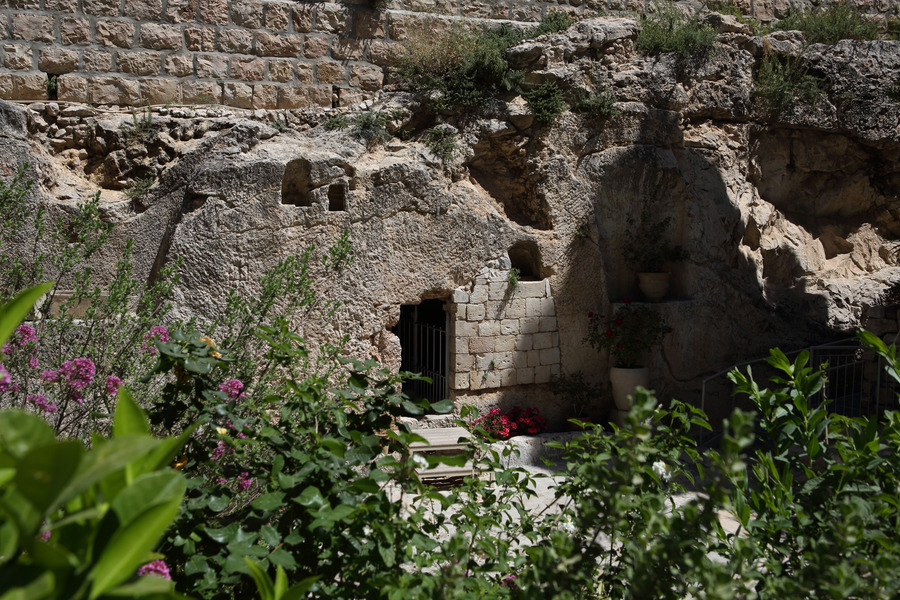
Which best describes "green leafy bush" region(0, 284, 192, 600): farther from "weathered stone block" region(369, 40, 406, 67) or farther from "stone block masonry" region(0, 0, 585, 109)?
"weathered stone block" region(369, 40, 406, 67)

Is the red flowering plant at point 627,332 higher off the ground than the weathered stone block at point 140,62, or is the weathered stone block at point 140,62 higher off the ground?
the weathered stone block at point 140,62

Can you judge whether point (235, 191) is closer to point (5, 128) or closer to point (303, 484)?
point (5, 128)

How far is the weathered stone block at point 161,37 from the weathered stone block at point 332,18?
1.42 metres

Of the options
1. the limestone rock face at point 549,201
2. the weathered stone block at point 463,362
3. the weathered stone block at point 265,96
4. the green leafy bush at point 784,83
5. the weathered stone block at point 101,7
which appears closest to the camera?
the limestone rock face at point 549,201

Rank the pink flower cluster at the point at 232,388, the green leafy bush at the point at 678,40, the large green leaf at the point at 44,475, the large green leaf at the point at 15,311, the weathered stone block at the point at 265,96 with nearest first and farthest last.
→ the large green leaf at the point at 44,475, the large green leaf at the point at 15,311, the pink flower cluster at the point at 232,388, the weathered stone block at the point at 265,96, the green leafy bush at the point at 678,40

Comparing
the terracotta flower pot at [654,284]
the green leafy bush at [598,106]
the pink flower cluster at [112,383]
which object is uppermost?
the green leafy bush at [598,106]

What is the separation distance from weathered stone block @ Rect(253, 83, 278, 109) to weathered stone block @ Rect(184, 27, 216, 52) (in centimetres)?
58

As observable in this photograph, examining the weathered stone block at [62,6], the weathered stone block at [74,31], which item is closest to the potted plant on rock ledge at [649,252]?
the weathered stone block at [74,31]

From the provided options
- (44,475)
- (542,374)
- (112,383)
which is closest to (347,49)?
(542,374)

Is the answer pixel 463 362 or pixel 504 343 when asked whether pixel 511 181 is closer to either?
pixel 504 343

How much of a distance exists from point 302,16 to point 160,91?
1675 mm

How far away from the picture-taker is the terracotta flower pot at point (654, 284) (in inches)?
321

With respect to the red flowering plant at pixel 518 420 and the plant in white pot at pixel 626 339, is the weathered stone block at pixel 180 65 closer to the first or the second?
the red flowering plant at pixel 518 420

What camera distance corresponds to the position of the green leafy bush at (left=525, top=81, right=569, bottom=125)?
7652 millimetres
